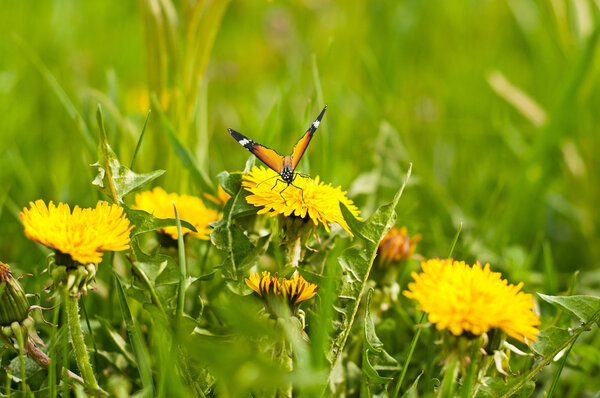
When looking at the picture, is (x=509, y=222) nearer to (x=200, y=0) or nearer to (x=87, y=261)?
(x=200, y=0)

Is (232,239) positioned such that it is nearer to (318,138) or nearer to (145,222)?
(145,222)

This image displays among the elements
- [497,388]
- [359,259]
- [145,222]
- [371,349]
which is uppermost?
[145,222]

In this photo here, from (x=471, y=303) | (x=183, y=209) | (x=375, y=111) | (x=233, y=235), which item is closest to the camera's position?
(x=471, y=303)

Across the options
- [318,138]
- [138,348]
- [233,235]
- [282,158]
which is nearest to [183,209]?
[233,235]

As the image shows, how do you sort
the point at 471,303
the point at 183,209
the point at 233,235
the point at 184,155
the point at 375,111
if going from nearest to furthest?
the point at 471,303 → the point at 233,235 → the point at 183,209 → the point at 184,155 → the point at 375,111

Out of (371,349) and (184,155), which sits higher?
(184,155)

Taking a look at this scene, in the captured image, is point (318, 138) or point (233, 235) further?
point (318, 138)

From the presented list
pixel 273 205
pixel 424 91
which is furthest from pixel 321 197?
pixel 424 91

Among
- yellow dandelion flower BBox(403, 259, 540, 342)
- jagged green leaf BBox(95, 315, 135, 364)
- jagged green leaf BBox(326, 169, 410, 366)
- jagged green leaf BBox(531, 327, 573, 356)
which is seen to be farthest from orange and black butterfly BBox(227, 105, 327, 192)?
jagged green leaf BBox(531, 327, 573, 356)
